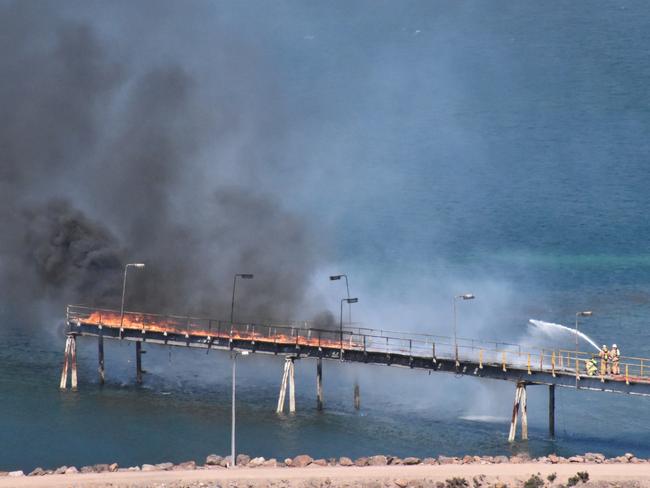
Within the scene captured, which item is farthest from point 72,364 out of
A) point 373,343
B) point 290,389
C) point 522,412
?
point 522,412

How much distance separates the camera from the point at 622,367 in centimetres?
15262

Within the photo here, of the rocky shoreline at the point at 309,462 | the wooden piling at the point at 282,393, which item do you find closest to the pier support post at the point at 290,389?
the wooden piling at the point at 282,393

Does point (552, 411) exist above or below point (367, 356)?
below

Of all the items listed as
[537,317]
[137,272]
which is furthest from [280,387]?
[537,317]

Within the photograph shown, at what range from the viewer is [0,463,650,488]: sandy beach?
94.1 metres

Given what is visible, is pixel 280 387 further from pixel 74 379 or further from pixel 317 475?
pixel 317 475

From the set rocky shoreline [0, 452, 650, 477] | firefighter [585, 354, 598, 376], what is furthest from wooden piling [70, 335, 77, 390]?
firefighter [585, 354, 598, 376]

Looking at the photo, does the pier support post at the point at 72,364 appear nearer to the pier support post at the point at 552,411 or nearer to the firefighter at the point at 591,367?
the pier support post at the point at 552,411

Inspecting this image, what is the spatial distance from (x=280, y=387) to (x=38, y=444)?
29367 millimetres

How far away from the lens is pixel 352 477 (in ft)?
313

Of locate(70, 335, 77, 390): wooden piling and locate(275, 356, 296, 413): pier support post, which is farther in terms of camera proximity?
locate(70, 335, 77, 390): wooden piling

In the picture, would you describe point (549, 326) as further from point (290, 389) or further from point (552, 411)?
point (552, 411)

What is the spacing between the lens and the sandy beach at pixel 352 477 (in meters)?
94.1

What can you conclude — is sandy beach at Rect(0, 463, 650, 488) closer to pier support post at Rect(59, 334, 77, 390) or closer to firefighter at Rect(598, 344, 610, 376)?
firefighter at Rect(598, 344, 610, 376)
